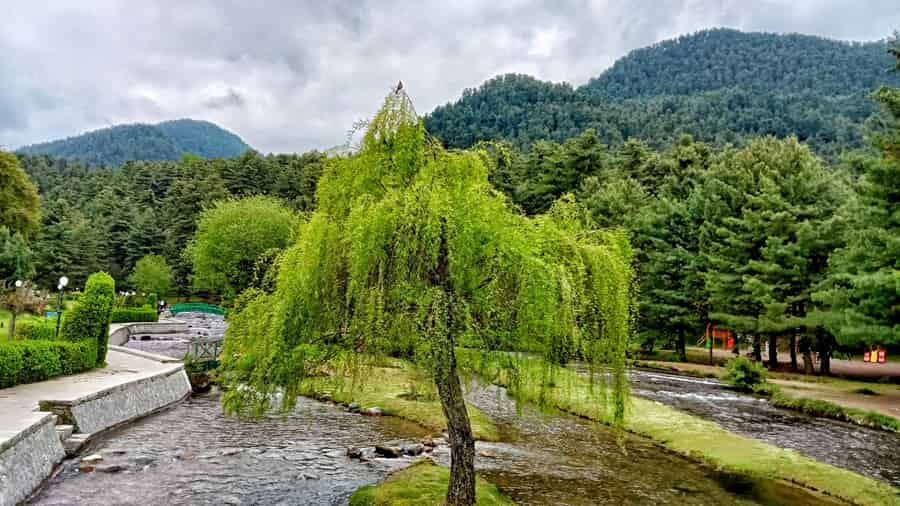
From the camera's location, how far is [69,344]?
66.8 ft

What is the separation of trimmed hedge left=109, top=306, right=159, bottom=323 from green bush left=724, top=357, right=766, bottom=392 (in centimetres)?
4150

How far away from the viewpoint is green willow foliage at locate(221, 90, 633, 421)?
364 inches

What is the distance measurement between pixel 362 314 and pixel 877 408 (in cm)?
2378

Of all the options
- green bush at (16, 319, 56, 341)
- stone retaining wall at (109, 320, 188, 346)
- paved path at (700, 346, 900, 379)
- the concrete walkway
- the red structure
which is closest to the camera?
the concrete walkway

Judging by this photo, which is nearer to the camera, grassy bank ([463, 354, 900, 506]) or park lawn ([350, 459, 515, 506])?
park lawn ([350, 459, 515, 506])

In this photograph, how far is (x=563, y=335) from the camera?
966 cm

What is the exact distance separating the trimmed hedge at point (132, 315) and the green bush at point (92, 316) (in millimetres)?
24585

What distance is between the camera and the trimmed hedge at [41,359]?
16.9 m

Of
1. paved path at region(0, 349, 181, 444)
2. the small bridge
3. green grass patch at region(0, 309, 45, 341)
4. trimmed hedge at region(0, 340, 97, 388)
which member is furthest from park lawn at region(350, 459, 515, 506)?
the small bridge

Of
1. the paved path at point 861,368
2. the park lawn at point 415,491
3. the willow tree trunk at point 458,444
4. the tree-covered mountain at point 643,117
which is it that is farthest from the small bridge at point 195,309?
the tree-covered mountain at point 643,117

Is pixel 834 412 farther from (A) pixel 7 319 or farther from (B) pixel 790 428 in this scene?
(A) pixel 7 319

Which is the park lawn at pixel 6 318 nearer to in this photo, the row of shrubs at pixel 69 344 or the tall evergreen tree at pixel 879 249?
the row of shrubs at pixel 69 344

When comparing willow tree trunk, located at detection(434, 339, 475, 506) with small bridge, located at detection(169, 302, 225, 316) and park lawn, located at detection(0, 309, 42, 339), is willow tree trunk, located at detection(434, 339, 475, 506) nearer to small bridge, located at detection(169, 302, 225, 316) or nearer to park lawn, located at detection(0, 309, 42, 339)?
park lawn, located at detection(0, 309, 42, 339)

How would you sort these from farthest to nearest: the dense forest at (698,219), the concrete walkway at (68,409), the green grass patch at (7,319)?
1. the green grass patch at (7,319)
2. the dense forest at (698,219)
3. the concrete walkway at (68,409)
